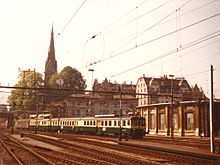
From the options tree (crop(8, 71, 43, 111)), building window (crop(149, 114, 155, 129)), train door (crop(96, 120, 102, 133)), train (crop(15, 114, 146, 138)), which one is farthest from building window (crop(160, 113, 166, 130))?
tree (crop(8, 71, 43, 111))

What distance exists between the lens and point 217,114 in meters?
44.3

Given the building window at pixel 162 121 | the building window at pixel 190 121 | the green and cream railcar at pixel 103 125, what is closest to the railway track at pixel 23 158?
the green and cream railcar at pixel 103 125

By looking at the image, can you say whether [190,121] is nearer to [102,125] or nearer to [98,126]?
[102,125]

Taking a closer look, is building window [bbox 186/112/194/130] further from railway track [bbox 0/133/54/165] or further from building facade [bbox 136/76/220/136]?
railway track [bbox 0/133/54/165]

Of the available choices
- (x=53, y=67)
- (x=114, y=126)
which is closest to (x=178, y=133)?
(x=114, y=126)

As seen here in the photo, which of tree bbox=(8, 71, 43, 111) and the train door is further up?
tree bbox=(8, 71, 43, 111)

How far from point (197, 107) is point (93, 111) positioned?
49367 mm

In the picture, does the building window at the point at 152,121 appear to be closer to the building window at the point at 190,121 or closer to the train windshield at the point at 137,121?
the building window at the point at 190,121

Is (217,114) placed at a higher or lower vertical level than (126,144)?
higher

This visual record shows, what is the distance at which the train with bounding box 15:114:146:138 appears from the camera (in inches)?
1426

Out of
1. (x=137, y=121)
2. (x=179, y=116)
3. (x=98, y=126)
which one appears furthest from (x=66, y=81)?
(x=137, y=121)

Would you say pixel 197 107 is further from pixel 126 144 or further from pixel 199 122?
pixel 126 144

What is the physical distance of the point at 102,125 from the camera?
4103 cm

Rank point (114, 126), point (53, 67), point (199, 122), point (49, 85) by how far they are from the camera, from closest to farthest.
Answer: point (114, 126)
point (199, 122)
point (49, 85)
point (53, 67)
